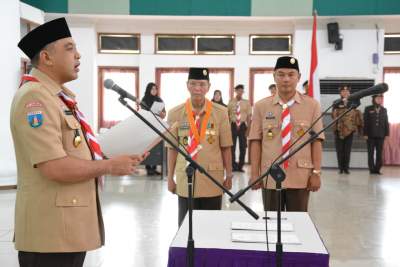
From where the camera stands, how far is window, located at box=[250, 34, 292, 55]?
30.5 feet

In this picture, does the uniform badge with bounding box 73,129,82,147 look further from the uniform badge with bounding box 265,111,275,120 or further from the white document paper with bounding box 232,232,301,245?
the uniform badge with bounding box 265,111,275,120

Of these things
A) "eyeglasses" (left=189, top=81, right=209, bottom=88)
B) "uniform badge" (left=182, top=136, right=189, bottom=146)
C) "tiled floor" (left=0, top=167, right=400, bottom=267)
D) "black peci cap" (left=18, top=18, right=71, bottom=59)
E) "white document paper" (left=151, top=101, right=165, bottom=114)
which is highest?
"black peci cap" (left=18, top=18, right=71, bottom=59)

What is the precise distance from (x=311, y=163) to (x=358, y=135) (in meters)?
6.48

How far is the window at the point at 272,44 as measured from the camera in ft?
30.5

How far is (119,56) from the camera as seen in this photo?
9.41 m

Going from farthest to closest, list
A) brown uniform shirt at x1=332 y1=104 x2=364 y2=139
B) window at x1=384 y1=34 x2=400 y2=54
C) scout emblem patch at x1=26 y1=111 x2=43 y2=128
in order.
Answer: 1. window at x1=384 y1=34 x2=400 y2=54
2. brown uniform shirt at x1=332 y1=104 x2=364 y2=139
3. scout emblem patch at x1=26 y1=111 x2=43 y2=128

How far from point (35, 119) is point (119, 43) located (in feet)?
27.5

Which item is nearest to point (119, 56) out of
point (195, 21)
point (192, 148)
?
point (195, 21)

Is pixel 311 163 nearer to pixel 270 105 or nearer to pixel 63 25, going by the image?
pixel 270 105

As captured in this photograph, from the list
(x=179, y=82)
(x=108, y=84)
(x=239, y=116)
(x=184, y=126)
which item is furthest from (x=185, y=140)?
(x=179, y=82)

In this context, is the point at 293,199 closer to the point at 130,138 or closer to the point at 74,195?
the point at 130,138

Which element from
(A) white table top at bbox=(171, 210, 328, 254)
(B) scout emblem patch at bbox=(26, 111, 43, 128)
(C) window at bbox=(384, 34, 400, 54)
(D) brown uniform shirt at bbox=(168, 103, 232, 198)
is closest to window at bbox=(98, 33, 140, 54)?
(C) window at bbox=(384, 34, 400, 54)

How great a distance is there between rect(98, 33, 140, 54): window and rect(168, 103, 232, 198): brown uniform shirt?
22.5 feet

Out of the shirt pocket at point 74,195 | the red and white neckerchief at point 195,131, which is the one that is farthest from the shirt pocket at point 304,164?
the shirt pocket at point 74,195
